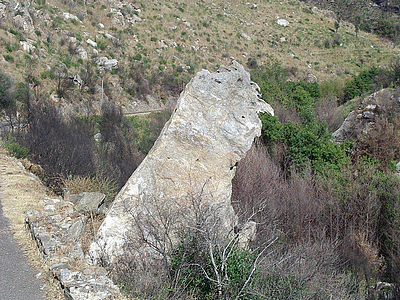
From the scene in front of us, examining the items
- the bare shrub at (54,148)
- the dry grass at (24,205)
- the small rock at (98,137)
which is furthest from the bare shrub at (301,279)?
the small rock at (98,137)

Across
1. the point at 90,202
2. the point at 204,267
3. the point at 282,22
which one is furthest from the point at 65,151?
the point at 282,22

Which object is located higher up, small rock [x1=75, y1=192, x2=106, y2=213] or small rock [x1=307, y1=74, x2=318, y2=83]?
small rock [x1=75, y1=192, x2=106, y2=213]

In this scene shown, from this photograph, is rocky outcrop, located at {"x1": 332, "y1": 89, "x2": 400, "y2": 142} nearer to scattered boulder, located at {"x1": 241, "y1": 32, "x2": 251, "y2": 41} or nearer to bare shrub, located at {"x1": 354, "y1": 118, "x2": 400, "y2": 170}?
bare shrub, located at {"x1": 354, "y1": 118, "x2": 400, "y2": 170}

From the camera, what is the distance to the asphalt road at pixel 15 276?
4352mm

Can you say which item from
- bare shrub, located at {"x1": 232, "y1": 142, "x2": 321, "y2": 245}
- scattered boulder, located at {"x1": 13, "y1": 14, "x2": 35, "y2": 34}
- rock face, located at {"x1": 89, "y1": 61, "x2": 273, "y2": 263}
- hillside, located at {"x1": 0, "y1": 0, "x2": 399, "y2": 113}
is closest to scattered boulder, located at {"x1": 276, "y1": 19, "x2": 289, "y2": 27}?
hillside, located at {"x1": 0, "y1": 0, "x2": 399, "y2": 113}

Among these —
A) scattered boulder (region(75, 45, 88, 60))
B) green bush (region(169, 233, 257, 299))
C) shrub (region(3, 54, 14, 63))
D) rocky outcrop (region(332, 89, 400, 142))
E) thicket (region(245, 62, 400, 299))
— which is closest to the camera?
green bush (region(169, 233, 257, 299))

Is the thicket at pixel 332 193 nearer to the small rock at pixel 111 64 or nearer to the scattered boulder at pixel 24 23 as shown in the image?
the small rock at pixel 111 64

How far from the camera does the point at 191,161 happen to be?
6555mm

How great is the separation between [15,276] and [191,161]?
10.5 ft

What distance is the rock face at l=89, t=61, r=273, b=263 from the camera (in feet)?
20.1

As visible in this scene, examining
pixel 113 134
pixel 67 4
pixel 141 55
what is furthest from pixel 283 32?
pixel 113 134

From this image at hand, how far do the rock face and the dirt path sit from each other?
103 cm

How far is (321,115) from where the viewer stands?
22344 millimetres

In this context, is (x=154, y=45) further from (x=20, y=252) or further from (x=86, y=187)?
(x=20, y=252)
